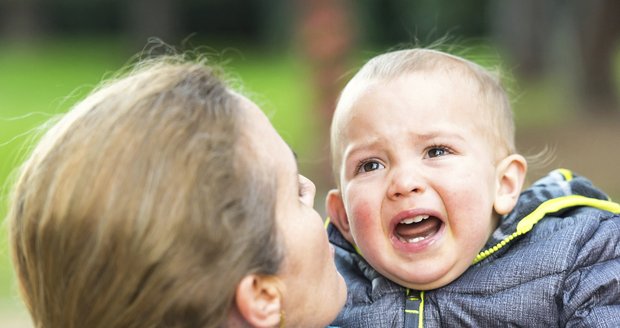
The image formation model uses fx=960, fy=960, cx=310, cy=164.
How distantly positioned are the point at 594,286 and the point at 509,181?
42 cm


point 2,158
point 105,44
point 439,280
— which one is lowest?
point 105,44

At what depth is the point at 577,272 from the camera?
2.47m

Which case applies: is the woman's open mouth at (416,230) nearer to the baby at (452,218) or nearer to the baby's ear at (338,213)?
the baby at (452,218)

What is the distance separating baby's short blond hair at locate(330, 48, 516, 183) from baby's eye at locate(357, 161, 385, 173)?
114 millimetres

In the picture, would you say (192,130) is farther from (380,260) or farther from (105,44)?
(105,44)

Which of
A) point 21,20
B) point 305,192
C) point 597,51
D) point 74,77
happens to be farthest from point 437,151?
point 21,20

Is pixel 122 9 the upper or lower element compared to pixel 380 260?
lower

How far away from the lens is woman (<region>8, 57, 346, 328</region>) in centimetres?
189

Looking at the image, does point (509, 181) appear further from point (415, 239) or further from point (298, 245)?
point (298, 245)

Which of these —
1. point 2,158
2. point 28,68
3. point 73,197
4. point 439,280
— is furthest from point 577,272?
point 28,68

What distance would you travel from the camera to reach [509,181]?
2.70 m

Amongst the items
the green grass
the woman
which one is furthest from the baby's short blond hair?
the green grass

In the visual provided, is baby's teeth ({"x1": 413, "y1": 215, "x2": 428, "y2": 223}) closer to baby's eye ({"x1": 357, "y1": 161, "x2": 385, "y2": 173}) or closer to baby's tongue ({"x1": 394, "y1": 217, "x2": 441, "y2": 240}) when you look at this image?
baby's tongue ({"x1": 394, "y1": 217, "x2": 441, "y2": 240})

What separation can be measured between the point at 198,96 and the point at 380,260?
2.47 feet
